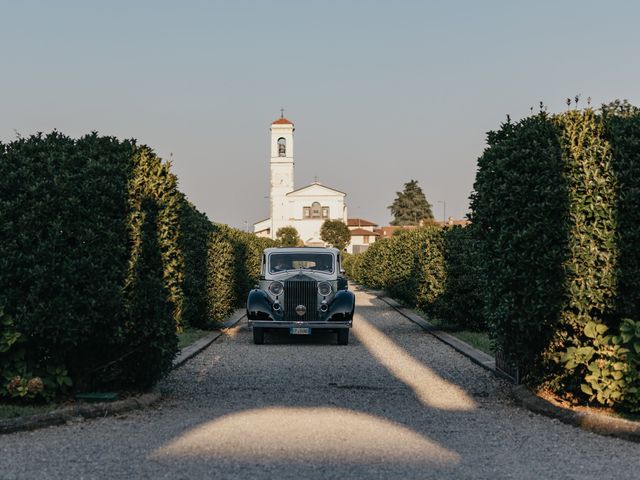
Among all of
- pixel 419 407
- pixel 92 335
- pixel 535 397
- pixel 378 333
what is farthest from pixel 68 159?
pixel 378 333

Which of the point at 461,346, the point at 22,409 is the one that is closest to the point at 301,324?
the point at 461,346

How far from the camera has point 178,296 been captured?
9.34m

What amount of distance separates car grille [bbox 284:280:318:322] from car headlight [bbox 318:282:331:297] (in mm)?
84

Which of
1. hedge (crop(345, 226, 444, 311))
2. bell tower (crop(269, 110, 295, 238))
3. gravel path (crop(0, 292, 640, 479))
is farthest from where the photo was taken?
bell tower (crop(269, 110, 295, 238))

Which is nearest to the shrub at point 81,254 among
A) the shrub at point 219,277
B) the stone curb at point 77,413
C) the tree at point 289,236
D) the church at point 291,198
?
the stone curb at point 77,413

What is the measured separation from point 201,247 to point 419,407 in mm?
10230

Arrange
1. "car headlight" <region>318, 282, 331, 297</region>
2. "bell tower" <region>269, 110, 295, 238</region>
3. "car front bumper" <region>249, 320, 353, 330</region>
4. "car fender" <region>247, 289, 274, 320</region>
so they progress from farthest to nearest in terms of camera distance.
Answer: "bell tower" <region>269, 110, 295, 238</region>
"car headlight" <region>318, 282, 331, 297</region>
"car fender" <region>247, 289, 274, 320</region>
"car front bumper" <region>249, 320, 353, 330</region>

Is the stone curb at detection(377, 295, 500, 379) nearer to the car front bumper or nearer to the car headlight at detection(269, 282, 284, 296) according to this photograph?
the car front bumper

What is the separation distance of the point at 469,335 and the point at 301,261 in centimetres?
376

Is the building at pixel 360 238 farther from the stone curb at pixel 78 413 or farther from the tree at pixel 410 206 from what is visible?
the stone curb at pixel 78 413

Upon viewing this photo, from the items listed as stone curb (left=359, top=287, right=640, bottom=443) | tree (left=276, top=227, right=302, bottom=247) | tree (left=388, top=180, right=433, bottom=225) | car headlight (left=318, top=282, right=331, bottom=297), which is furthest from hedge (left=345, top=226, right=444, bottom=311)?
tree (left=388, top=180, right=433, bottom=225)

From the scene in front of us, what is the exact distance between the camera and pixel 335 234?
331 ft

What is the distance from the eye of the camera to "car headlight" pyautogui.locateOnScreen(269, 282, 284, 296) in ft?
51.6

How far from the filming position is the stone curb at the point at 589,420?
22.5 ft
